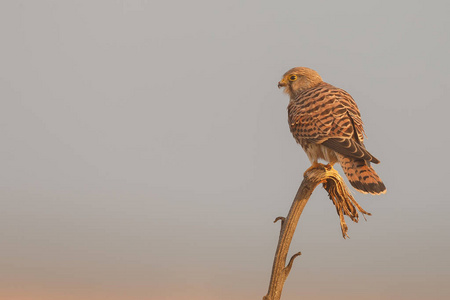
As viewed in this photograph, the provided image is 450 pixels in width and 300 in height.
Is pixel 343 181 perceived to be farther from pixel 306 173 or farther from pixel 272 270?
pixel 272 270

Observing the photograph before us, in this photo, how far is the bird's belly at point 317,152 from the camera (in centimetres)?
418

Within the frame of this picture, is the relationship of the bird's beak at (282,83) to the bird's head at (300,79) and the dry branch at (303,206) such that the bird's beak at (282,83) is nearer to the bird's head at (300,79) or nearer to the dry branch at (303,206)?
the bird's head at (300,79)

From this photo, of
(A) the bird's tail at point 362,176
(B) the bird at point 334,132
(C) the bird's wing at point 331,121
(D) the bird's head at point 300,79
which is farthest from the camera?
(D) the bird's head at point 300,79

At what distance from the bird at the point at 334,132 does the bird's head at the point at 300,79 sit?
0.48 feet

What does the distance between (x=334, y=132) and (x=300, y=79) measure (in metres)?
0.95

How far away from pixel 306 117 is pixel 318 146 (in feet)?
0.91

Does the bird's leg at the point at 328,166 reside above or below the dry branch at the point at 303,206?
above

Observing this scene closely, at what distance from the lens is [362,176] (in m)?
3.77

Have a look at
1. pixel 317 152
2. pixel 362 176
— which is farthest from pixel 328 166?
pixel 362 176

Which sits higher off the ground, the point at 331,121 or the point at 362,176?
the point at 331,121

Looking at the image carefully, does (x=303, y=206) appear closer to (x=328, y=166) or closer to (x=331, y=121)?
(x=328, y=166)

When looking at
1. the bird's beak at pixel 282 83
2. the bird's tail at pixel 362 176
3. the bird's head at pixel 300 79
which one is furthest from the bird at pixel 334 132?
the bird's beak at pixel 282 83

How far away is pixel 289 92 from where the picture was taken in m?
4.89

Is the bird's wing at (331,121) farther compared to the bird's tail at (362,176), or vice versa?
the bird's wing at (331,121)
